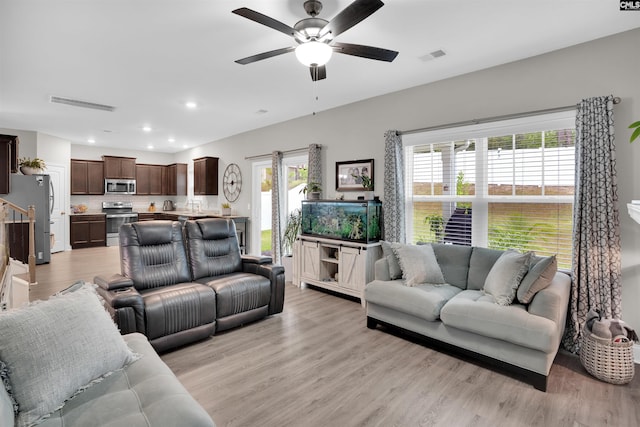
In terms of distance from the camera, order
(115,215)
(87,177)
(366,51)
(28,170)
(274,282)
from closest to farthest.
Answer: (366,51) → (274,282) → (28,170) → (87,177) → (115,215)

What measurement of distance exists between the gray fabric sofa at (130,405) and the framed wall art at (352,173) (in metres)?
3.44

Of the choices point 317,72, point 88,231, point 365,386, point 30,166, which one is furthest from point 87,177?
point 365,386

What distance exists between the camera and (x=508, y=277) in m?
2.73

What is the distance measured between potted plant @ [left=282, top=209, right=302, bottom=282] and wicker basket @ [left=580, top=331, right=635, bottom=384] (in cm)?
365

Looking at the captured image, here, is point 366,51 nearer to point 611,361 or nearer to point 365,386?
point 365,386

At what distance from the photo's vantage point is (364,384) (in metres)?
2.41

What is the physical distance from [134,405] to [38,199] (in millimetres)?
6690

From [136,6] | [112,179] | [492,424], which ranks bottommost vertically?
[492,424]

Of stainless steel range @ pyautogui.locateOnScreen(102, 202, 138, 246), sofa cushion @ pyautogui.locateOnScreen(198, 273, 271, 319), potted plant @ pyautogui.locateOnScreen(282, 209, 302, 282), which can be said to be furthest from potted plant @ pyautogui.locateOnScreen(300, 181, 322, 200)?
stainless steel range @ pyautogui.locateOnScreen(102, 202, 138, 246)

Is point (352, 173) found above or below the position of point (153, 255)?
above

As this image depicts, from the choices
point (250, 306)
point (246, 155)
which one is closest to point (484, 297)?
point (250, 306)

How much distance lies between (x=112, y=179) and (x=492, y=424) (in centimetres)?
963

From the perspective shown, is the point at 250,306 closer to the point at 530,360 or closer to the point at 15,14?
the point at 530,360

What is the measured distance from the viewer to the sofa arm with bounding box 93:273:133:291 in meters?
2.80
